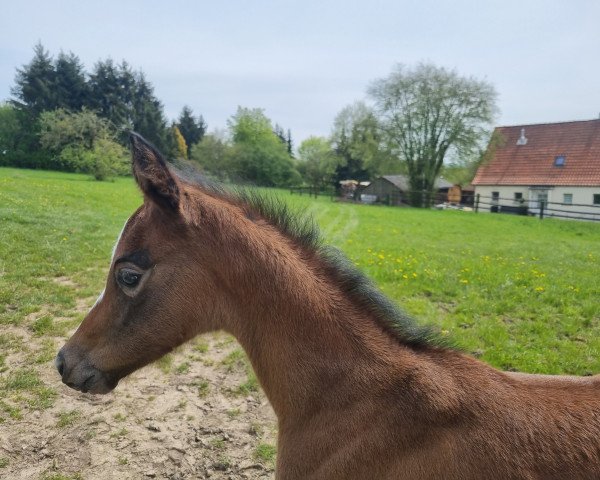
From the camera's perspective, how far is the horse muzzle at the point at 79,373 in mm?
2178

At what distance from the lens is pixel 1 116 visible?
47844mm

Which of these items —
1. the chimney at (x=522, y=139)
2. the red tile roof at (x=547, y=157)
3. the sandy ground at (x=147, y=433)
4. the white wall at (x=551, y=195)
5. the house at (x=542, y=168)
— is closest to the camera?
the sandy ground at (x=147, y=433)

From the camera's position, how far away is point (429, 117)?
1511 inches

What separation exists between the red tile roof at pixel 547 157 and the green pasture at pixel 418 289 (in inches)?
1102

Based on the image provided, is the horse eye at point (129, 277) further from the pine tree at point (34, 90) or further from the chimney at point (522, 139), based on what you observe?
the pine tree at point (34, 90)

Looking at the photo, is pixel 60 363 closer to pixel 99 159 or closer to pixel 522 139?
pixel 99 159

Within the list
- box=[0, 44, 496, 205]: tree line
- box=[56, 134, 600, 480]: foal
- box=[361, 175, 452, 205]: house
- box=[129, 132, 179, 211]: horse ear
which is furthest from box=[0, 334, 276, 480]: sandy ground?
box=[361, 175, 452, 205]: house

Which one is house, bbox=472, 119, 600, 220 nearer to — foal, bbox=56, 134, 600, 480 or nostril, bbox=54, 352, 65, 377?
foal, bbox=56, 134, 600, 480

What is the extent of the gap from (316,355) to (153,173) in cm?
118

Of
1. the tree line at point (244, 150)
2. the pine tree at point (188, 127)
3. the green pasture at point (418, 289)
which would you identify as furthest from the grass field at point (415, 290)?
the pine tree at point (188, 127)

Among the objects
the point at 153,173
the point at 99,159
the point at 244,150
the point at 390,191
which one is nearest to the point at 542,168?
the point at 390,191

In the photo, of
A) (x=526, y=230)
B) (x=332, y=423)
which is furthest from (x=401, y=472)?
(x=526, y=230)

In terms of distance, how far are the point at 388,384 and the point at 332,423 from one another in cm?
32

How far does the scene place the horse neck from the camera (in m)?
1.97
